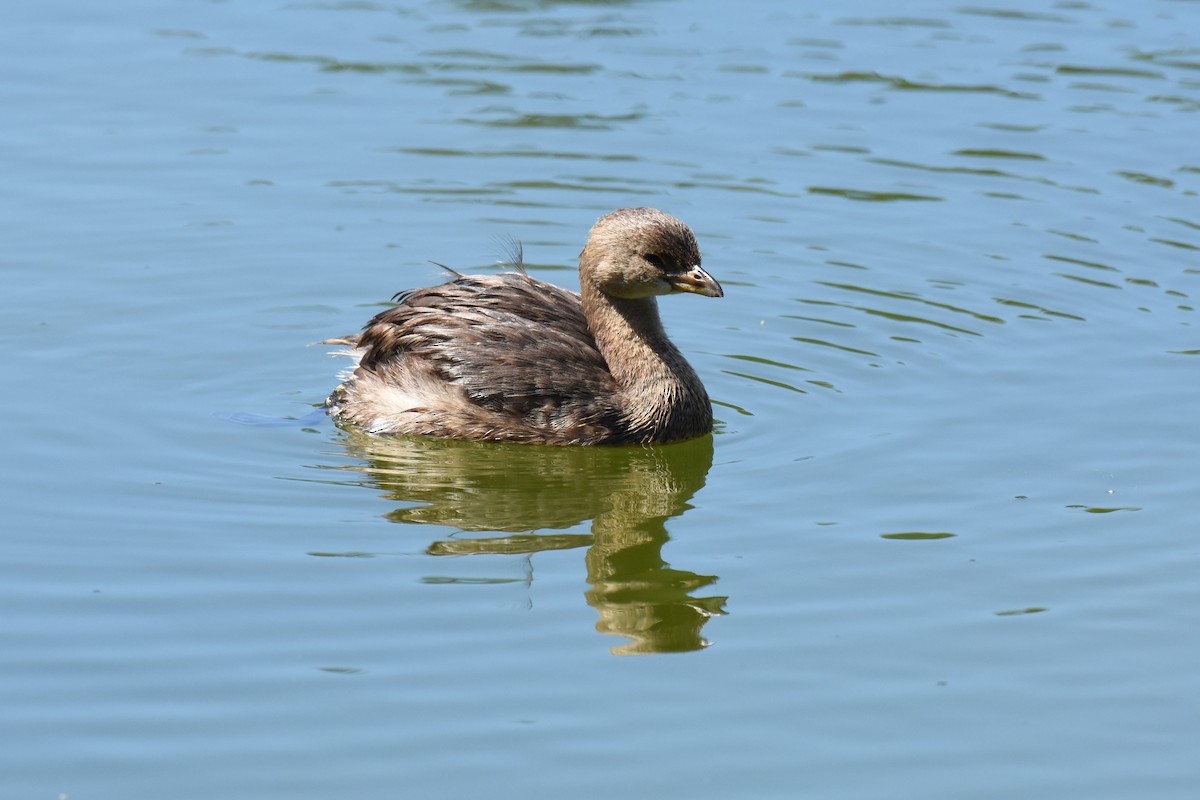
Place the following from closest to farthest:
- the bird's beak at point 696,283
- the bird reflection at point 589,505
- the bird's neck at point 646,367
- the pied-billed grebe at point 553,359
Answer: the bird reflection at point 589,505 < the bird's beak at point 696,283 < the pied-billed grebe at point 553,359 < the bird's neck at point 646,367

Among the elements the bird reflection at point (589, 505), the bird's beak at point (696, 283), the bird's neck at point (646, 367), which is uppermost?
the bird's beak at point (696, 283)

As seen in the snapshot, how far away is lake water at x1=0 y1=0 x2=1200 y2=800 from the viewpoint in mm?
7145

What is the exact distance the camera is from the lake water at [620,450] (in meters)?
7.14

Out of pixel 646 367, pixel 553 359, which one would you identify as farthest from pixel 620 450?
pixel 553 359

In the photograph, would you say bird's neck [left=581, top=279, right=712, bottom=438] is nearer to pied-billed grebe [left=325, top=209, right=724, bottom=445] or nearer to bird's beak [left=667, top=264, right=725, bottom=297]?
pied-billed grebe [left=325, top=209, right=724, bottom=445]

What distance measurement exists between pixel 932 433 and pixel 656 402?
154 centimetres

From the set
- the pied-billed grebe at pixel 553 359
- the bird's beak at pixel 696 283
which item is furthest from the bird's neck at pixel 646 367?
the bird's beak at pixel 696 283

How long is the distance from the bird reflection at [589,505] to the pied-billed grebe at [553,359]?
5.3 inches

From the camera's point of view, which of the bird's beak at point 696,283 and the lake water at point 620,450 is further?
the bird's beak at point 696,283

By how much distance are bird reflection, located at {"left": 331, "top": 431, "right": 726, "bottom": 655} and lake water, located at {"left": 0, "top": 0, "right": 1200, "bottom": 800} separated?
0.03 metres

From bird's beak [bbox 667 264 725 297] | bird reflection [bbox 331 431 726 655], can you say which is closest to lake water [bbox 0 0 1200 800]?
bird reflection [bbox 331 431 726 655]

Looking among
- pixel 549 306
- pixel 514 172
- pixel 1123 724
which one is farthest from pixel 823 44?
pixel 1123 724

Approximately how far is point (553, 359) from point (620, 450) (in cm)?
64

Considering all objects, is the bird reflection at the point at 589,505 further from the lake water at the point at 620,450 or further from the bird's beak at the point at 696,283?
the bird's beak at the point at 696,283
